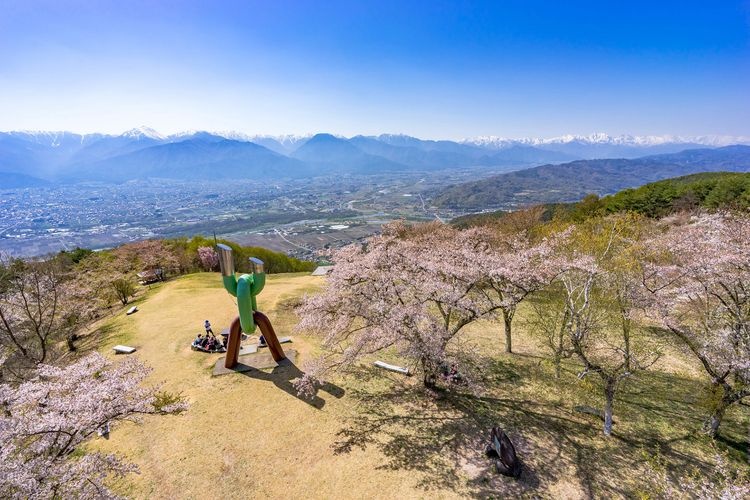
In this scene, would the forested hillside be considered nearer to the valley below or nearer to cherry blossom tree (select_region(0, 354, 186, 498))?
cherry blossom tree (select_region(0, 354, 186, 498))

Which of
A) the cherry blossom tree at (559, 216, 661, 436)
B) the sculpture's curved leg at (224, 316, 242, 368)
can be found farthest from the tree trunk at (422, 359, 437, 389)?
the sculpture's curved leg at (224, 316, 242, 368)

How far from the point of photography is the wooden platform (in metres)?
16.3

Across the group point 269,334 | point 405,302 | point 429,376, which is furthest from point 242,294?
point 429,376

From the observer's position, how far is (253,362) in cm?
1708

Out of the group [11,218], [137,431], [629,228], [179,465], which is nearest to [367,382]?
[179,465]

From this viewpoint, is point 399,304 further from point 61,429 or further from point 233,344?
point 61,429

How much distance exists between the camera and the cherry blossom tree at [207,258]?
41281 millimetres

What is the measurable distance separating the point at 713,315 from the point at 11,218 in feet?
751

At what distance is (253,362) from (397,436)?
346 inches

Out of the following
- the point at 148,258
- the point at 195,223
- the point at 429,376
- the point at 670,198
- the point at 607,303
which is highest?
the point at 670,198

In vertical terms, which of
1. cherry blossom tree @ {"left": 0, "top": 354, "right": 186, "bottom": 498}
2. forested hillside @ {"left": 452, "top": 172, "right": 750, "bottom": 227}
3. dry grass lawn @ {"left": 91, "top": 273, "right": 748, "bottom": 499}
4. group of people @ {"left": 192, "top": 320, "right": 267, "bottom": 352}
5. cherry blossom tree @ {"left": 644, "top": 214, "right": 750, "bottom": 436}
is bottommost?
dry grass lawn @ {"left": 91, "top": 273, "right": 748, "bottom": 499}

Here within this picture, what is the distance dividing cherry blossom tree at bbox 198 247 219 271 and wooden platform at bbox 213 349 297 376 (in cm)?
2786

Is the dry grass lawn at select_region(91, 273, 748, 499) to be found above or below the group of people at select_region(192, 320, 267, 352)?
below

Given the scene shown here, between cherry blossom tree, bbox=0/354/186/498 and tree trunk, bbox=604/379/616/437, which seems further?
tree trunk, bbox=604/379/616/437
